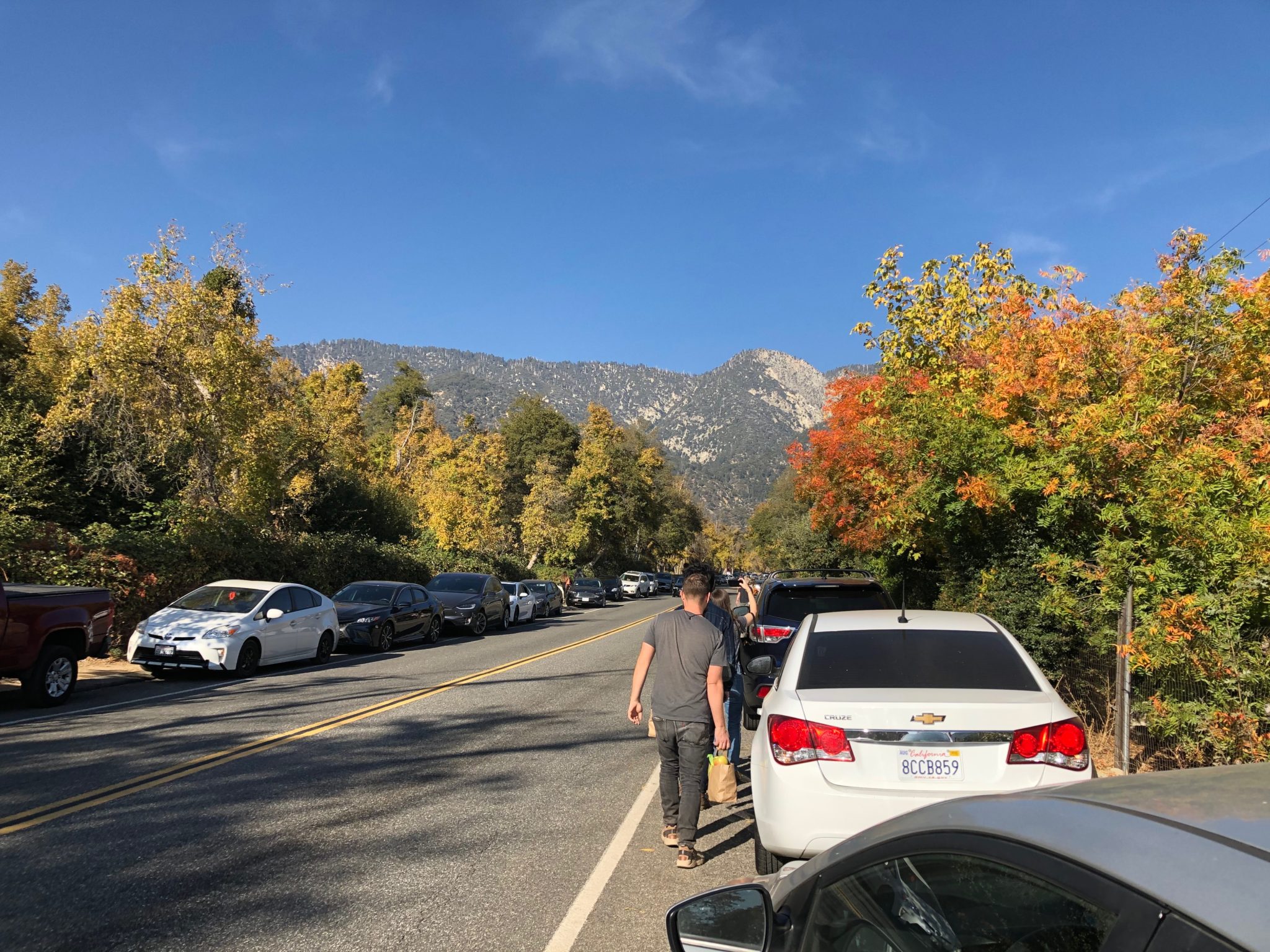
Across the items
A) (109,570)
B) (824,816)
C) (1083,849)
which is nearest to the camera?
(1083,849)

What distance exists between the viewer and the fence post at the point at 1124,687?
8211 millimetres

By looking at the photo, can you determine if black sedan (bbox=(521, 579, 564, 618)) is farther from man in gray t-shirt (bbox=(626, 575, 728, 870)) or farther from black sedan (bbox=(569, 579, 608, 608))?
man in gray t-shirt (bbox=(626, 575, 728, 870))

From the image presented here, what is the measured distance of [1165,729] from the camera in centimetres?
748

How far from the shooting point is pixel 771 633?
1098 centimetres

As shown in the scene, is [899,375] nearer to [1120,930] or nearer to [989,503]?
[989,503]

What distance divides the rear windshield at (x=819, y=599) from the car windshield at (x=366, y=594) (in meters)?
12.1

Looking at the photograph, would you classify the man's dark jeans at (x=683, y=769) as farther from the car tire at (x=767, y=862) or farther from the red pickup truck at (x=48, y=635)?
the red pickup truck at (x=48, y=635)

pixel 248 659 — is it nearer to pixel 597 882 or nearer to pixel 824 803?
pixel 597 882

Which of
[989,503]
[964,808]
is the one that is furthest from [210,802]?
[989,503]

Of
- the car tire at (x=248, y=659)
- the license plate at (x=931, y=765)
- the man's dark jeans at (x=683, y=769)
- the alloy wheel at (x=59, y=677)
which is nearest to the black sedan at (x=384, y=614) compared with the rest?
the car tire at (x=248, y=659)

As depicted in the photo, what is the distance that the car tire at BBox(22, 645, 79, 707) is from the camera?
435 inches

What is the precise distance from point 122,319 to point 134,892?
18585mm

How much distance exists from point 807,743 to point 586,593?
147 ft

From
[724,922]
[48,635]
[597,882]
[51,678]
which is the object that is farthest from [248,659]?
[724,922]
